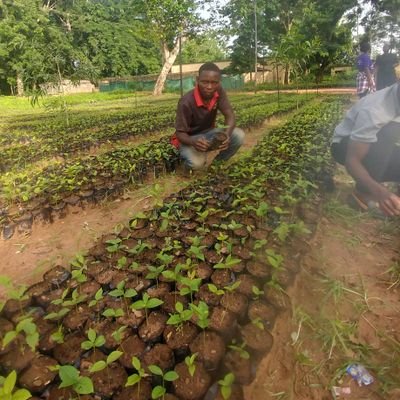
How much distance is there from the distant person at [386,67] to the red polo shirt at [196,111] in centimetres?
444

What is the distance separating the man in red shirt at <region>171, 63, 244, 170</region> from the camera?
367 centimetres

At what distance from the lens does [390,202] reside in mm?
2076

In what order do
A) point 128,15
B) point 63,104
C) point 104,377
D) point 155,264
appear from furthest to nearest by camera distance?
1. point 128,15
2. point 63,104
3. point 155,264
4. point 104,377

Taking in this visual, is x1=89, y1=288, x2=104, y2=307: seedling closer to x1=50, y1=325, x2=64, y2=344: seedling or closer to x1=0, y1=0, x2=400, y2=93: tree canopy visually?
x1=50, y1=325, x2=64, y2=344: seedling

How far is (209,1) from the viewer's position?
25.9 metres

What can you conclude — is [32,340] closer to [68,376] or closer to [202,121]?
[68,376]

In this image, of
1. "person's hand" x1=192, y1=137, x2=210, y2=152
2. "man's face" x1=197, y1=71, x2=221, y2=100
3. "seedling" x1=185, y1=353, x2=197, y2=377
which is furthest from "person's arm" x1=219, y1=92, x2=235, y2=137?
"seedling" x1=185, y1=353, x2=197, y2=377

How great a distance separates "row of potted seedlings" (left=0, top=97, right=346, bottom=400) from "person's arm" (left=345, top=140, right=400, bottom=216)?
53cm

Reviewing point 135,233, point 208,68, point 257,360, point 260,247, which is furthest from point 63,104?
point 257,360

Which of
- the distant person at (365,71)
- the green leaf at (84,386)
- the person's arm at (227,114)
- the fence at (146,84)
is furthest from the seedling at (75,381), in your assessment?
the fence at (146,84)

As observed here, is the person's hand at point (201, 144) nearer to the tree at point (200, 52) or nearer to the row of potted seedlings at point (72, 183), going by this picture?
the row of potted seedlings at point (72, 183)

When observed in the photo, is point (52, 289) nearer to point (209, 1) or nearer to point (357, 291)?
point (357, 291)

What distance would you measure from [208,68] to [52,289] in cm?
265

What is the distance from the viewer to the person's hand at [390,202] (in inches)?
80.4
